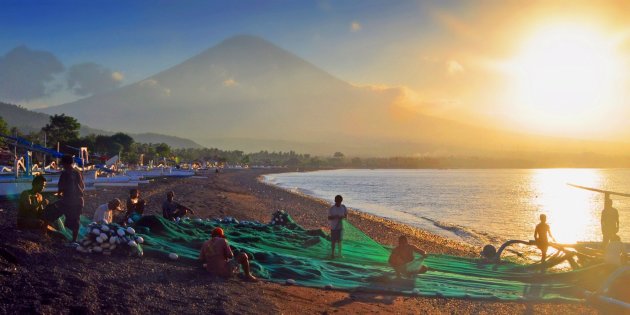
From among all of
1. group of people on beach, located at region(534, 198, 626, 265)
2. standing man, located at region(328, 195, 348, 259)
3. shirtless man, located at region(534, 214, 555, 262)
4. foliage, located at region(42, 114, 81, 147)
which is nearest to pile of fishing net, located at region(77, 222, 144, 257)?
standing man, located at region(328, 195, 348, 259)

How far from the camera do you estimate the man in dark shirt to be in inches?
323

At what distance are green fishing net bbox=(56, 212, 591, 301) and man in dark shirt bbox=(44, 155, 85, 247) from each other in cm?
87

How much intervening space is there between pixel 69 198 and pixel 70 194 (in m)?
0.06

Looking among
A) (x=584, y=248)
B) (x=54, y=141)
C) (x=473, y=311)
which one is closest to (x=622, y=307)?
(x=473, y=311)

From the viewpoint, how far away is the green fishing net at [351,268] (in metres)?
8.63

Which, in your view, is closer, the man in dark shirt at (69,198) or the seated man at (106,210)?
the man in dark shirt at (69,198)

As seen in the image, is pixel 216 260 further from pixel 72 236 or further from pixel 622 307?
pixel 622 307

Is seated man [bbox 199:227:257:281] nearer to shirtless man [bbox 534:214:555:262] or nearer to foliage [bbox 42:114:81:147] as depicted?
shirtless man [bbox 534:214:555:262]

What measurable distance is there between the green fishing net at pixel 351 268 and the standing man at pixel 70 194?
34.2 inches

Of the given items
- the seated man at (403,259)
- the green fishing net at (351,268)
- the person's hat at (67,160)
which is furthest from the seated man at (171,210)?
the seated man at (403,259)

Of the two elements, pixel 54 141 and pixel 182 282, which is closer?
pixel 182 282

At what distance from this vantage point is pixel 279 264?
9.05 m

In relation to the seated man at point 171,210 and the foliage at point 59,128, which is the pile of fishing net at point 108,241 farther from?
the foliage at point 59,128

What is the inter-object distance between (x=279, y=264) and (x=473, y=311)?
10.2 feet
